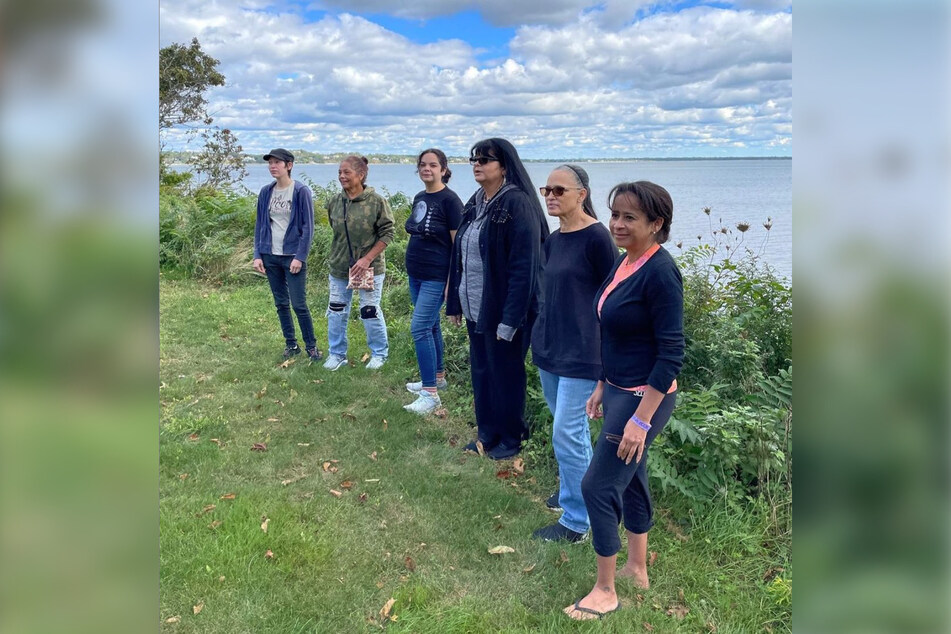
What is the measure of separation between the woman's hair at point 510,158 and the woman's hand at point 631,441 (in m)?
1.93

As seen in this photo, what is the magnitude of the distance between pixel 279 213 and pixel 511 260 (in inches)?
128

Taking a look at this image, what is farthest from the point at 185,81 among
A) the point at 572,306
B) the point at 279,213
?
the point at 572,306

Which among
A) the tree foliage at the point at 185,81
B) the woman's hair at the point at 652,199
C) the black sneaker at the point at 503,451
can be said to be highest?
the tree foliage at the point at 185,81

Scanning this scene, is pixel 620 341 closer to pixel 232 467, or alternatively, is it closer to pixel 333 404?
pixel 232 467

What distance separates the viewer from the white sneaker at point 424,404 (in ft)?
18.5

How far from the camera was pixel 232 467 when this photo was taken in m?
4.59

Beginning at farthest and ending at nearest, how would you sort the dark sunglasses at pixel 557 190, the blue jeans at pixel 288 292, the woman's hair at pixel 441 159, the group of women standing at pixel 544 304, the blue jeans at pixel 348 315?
the blue jeans at pixel 288 292
the blue jeans at pixel 348 315
the woman's hair at pixel 441 159
the dark sunglasses at pixel 557 190
the group of women standing at pixel 544 304

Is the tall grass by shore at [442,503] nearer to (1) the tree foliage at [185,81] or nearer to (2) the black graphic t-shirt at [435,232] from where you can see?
(2) the black graphic t-shirt at [435,232]

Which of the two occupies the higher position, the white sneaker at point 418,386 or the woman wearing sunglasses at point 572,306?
the woman wearing sunglasses at point 572,306

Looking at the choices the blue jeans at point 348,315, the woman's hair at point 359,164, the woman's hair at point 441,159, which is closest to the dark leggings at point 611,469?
the woman's hair at point 441,159
